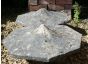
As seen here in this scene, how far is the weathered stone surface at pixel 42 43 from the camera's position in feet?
10.3

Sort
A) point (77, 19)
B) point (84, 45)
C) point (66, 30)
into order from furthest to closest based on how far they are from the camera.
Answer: point (77, 19) → point (84, 45) → point (66, 30)

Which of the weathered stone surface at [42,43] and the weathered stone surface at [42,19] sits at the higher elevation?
the weathered stone surface at [42,19]

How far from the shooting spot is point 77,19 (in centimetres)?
510

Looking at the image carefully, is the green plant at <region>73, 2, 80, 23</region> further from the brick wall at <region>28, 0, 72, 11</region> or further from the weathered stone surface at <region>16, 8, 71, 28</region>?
the weathered stone surface at <region>16, 8, 71, 28</region>

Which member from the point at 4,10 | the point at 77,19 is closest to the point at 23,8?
the point at 4,10

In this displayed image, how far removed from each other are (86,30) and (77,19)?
0.33 metres

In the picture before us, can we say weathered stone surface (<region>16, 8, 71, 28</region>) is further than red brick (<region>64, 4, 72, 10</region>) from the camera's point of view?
No

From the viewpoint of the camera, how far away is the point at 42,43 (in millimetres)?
3283

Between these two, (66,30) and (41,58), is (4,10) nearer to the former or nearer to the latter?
(66,30)

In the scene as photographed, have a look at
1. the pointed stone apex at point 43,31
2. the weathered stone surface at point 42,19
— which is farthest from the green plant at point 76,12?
the pointed stone apex at point 43,31

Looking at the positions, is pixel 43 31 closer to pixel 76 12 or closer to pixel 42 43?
pixel 42 43

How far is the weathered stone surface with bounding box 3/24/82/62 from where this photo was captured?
3129 millimetres

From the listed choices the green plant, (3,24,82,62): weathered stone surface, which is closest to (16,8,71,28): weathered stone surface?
(3,24,82,62): weathered stone surface

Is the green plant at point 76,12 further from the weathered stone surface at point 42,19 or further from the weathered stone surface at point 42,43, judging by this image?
the weathered stone surface at point 42,43
